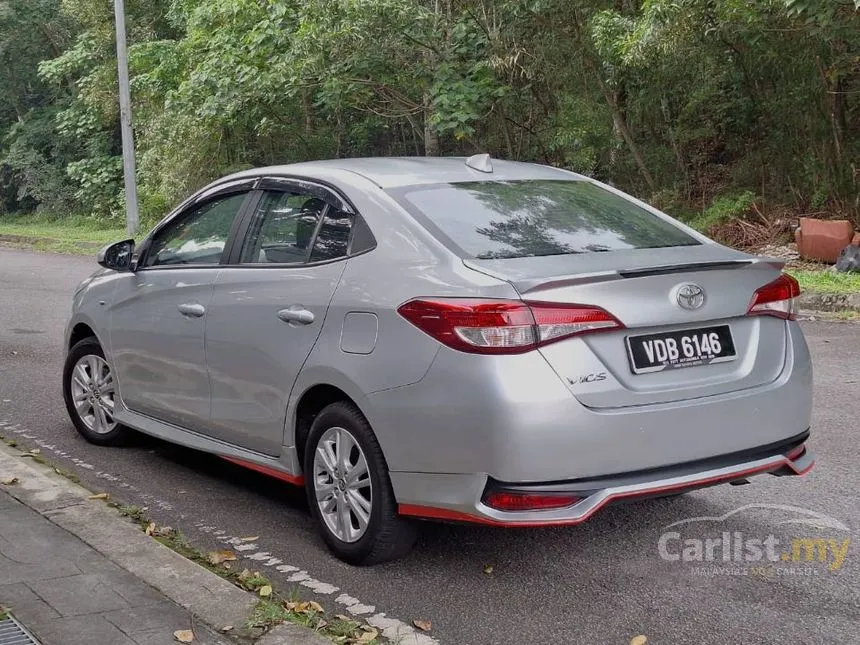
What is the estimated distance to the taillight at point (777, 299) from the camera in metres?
4.34

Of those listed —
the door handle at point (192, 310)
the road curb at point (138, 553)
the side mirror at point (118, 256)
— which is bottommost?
the road curb at point (138, 553)

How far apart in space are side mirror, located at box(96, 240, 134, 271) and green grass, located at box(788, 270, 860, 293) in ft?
26.1

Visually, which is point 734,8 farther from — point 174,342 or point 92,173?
point 92,173

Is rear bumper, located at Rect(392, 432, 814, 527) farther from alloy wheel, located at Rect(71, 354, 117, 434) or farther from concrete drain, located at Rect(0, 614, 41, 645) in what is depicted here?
alloy wheel, located at Rect(71, 354, 117, 434)

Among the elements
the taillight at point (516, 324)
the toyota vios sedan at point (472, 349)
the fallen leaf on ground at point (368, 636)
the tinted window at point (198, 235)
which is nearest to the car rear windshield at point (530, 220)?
the toyota vios sedan at point (472, 349)

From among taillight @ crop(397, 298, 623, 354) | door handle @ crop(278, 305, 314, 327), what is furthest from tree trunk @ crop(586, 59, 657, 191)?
taillight @ crop(397, 298, 623, 354)

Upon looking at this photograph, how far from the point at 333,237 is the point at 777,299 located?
185 cm

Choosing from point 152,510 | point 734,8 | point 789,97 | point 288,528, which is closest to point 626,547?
point 288,528

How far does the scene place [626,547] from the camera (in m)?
4.69

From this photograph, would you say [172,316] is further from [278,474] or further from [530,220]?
[530,220]

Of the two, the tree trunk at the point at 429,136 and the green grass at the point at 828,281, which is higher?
the tree trunk at the point at 429,136

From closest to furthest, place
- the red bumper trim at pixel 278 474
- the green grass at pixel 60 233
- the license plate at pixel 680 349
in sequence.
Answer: the license plate at pixel 680 349
the red bumper trim at pixel 278 474
the green grass at pixel 60 233

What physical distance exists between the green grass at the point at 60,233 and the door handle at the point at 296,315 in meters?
19.2

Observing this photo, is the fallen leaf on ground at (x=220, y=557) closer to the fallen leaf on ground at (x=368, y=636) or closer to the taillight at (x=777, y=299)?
the fallen leaf on ground at (x=368, y=636)
